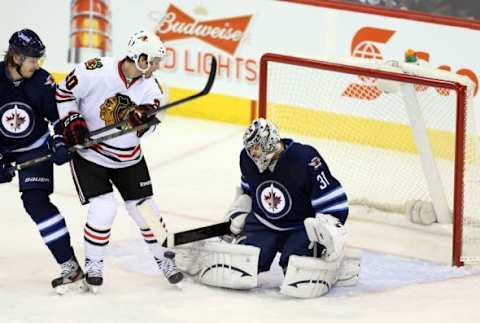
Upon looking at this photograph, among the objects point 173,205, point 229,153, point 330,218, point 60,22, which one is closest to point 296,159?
point 330,218

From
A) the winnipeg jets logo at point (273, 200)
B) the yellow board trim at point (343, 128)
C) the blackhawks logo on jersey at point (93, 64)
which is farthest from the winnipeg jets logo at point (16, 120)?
the yellow board trim at point (343, 128)

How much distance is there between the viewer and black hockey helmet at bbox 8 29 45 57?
518 centimetres

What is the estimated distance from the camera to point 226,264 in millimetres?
5395

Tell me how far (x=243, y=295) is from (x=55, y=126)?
2.86 feet

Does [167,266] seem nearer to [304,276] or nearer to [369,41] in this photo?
[304,276]

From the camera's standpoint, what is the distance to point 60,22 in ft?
27.1

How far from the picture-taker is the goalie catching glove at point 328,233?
524cm

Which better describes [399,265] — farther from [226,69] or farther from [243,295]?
[226,69]

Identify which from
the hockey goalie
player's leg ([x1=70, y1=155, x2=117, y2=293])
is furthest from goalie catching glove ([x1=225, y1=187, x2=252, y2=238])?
player's leg ([x1=70, y1=155, x2=117, y2=293])

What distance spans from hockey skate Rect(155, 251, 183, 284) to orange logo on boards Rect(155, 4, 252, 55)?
254 centimetres

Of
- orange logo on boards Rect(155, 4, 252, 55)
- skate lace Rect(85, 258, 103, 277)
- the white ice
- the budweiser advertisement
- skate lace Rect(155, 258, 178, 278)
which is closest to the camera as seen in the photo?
the white ice

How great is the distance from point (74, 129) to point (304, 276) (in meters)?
0.93

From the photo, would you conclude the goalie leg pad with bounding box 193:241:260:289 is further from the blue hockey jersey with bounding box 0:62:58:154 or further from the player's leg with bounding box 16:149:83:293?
the blue hockey jersey with bounding box 0:62:58:154

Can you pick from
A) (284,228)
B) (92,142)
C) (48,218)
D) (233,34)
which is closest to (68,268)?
(48,218)
